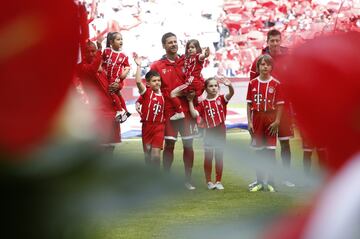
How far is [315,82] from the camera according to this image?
286 mm

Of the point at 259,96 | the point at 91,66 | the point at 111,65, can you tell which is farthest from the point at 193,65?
the point at 91,66

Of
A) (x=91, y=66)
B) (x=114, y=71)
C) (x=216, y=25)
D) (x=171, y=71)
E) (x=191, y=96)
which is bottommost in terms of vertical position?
(x=216, y=25)

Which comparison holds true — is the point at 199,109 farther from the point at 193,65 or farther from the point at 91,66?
the point at 91,66

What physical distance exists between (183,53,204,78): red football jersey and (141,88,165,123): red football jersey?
0.24 m

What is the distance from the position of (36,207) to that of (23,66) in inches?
1.6

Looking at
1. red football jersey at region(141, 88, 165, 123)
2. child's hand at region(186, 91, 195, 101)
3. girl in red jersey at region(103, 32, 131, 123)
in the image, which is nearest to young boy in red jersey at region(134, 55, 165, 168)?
red football jersey at region(141, 88, 165, 123)

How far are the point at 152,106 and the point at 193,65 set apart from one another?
36cm

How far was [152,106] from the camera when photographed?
4.48 meters

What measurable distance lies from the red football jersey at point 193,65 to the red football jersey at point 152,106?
24 cm

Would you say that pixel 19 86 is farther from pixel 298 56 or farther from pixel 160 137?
pixel 160 137

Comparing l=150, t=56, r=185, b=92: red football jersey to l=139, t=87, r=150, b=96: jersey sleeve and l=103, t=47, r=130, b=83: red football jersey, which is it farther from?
l=103, t=47, r=130, b=83: red football jersey

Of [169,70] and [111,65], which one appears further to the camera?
[169,70]

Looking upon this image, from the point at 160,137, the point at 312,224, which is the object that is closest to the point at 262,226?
the point at 312,224

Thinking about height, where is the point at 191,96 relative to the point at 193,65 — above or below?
below
